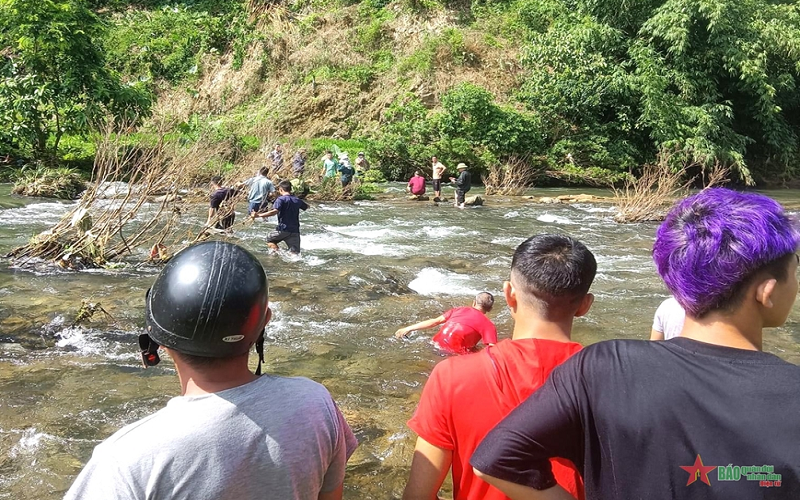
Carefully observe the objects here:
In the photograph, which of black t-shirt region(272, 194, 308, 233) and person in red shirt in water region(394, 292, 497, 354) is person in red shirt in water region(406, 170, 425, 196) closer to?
black t-shirt region(272, 194, 308, 233)

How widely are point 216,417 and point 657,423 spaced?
972 millimetres

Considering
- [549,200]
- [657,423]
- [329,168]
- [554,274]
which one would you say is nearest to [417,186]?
[329,168]

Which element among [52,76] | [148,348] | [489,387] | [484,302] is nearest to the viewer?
[148,348]

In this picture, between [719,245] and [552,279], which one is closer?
[719,245]

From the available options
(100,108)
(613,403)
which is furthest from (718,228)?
(100,108)

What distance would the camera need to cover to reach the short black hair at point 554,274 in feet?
7.11

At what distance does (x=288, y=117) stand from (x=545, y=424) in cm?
2847

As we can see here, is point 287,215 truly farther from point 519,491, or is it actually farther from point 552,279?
point 519,491

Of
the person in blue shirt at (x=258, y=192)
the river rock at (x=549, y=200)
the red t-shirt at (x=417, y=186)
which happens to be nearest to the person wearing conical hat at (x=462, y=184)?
the red t-shirt at (x=417, y=186)

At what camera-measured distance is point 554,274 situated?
217cm

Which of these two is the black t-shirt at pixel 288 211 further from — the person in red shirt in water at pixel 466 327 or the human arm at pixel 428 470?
the human arm at pixel 428 470

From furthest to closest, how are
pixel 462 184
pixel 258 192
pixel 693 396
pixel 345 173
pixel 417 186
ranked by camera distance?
pixel 417 186
pixel 345 173
pixel 462 184
pixel 258 192
pixel 693 396

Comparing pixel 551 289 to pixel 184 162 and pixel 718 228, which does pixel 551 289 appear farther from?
pixel 184 162

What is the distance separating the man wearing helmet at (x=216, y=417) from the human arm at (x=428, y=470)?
1.23 feet
